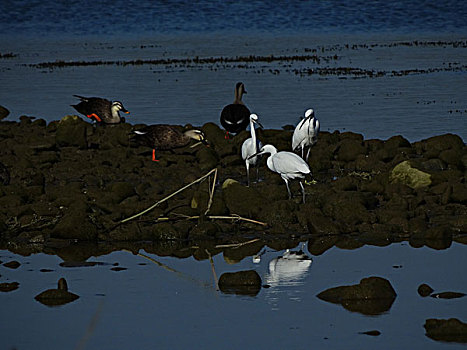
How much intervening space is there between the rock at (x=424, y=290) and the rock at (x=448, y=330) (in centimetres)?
99

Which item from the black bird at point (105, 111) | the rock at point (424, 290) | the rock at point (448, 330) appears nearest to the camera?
the rock at point (448, 330)

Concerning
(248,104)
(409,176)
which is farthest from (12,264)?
(248,104)

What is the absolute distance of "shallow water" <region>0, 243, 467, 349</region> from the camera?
304 inches

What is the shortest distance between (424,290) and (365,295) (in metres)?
0.59

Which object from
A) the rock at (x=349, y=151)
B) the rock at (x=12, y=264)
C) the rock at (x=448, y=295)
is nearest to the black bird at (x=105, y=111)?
the rock at (x=349, y=151)

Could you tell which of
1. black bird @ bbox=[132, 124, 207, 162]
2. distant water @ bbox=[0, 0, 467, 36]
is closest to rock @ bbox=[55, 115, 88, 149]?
black bird @ bbox=[132, 124, 207, 162]

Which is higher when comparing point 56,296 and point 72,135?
point 72,135

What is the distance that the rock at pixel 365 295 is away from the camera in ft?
27.6

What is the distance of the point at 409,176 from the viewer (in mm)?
12867

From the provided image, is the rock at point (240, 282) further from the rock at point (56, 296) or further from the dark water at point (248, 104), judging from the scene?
the rock at point (56, 296)

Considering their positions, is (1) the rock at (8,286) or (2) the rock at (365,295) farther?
(1) the rock at (8,286)

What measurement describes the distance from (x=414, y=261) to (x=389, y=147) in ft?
19.3

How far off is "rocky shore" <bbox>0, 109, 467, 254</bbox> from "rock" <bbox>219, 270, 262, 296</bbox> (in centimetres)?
153

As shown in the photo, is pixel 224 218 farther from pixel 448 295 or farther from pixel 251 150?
pixel 448 295
